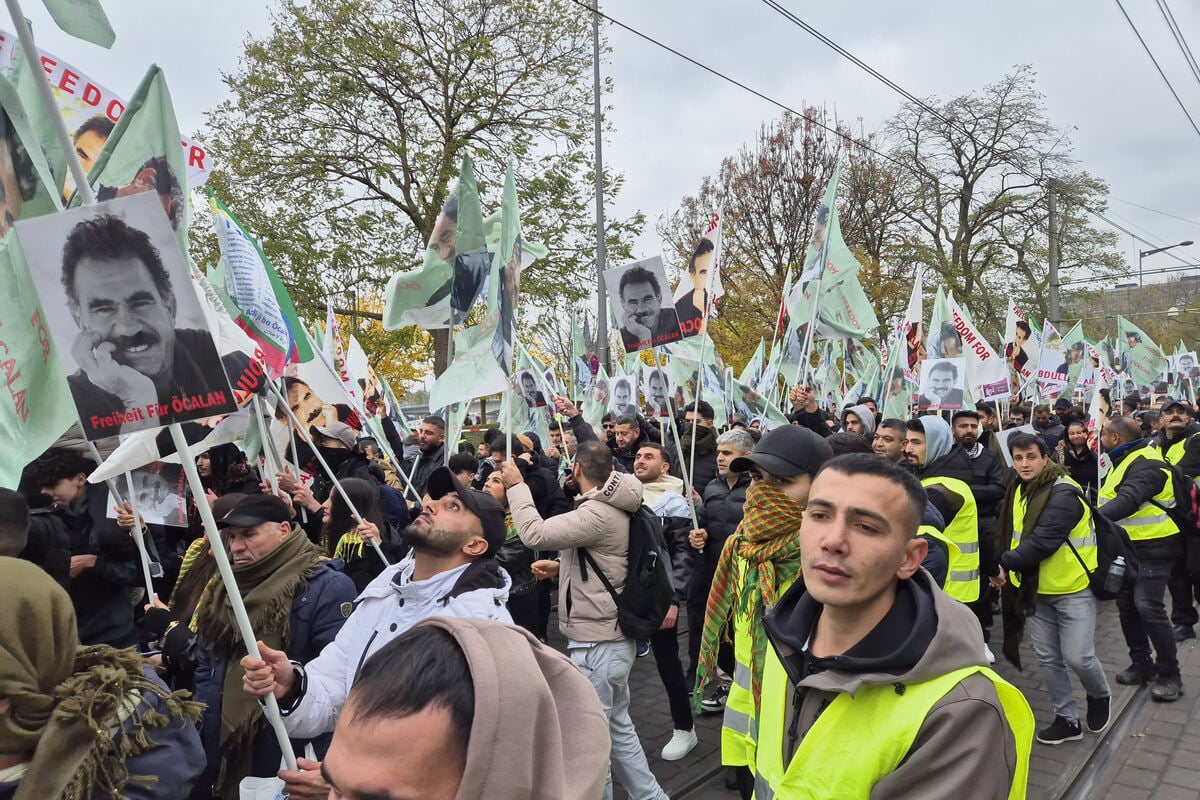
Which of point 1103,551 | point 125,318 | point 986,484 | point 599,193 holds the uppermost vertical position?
point 599,193

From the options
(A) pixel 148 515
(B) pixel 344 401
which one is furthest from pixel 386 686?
(B) pixel 344 401

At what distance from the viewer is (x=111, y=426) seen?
229 centimetres

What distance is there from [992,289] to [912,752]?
A: 3259cm

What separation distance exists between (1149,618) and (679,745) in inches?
137

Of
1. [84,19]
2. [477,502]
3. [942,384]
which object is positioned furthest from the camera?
[942,384]

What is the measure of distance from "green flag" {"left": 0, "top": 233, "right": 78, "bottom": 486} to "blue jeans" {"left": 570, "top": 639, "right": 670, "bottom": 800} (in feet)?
8.26

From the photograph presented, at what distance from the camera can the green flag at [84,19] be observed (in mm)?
2381

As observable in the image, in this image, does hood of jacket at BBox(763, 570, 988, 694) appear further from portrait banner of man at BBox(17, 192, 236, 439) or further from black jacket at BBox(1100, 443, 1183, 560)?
black jacket at BBox(1100, 443, 1183, 560)

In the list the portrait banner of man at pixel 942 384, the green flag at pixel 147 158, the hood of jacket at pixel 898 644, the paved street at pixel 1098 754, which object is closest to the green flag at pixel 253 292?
the green flag at pixel 147 158

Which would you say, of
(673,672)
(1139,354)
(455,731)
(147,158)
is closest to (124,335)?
(147,158)

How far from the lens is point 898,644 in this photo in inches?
70.4

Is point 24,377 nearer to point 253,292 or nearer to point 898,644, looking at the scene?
point 253,292

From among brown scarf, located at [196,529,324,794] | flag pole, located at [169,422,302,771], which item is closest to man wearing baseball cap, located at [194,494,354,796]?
brown scarf, located at [196,529,324,794]

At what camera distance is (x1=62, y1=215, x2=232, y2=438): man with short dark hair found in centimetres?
225
